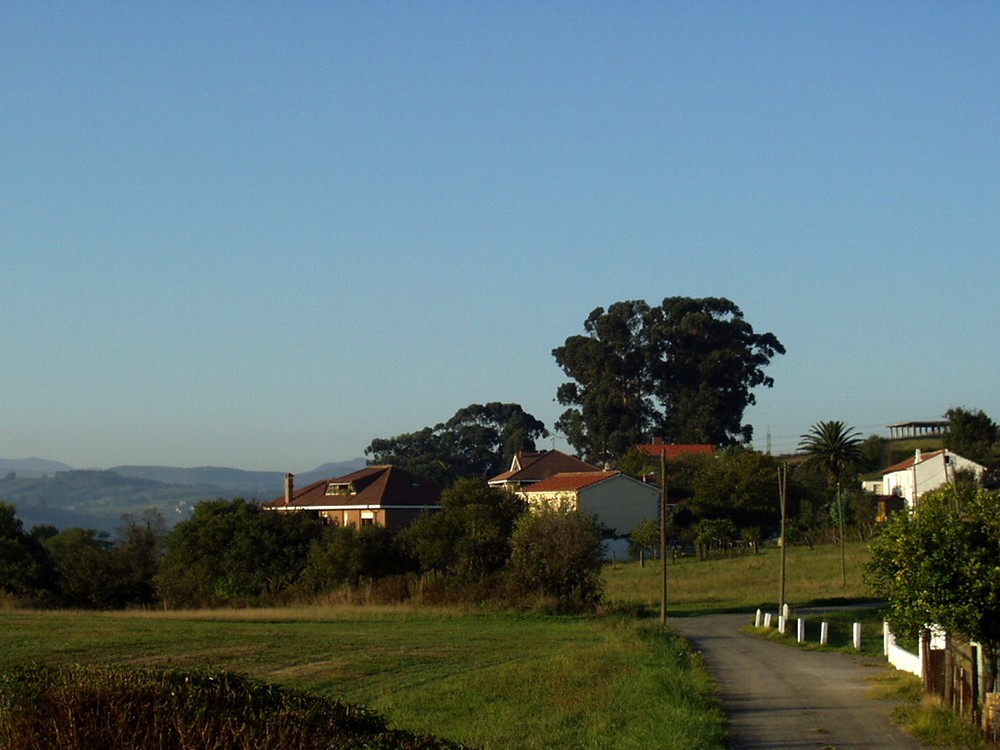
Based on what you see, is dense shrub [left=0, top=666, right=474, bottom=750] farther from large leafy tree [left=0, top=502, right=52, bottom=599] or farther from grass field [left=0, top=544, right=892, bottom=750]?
large leafy tree [left=0, top=502, right=52, bottom=599]

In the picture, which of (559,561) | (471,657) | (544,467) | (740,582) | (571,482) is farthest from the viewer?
(544,467)

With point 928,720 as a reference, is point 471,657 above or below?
below

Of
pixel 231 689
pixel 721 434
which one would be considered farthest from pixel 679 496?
pixel 231 689

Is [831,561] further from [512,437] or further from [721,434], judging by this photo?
[512,437]

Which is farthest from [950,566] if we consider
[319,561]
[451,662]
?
[319,561]

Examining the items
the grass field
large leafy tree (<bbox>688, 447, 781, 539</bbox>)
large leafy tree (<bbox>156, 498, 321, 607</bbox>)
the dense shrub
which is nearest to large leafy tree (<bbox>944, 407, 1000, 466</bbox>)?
large leafy tree (<bbox>688, 447, 781, 539</bbox>)

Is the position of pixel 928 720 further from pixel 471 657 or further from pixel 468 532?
pixel 468 532

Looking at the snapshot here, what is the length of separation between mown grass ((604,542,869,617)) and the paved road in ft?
55.6

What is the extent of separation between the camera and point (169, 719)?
927 centimetres

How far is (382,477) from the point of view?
312 feet

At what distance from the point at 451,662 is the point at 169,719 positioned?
81.6 feet

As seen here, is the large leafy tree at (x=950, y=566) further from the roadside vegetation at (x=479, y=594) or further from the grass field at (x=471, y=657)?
the grass field at (x=471, y=657)

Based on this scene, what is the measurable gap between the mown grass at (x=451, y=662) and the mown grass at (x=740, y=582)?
36.2 feet

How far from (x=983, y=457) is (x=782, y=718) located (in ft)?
272
